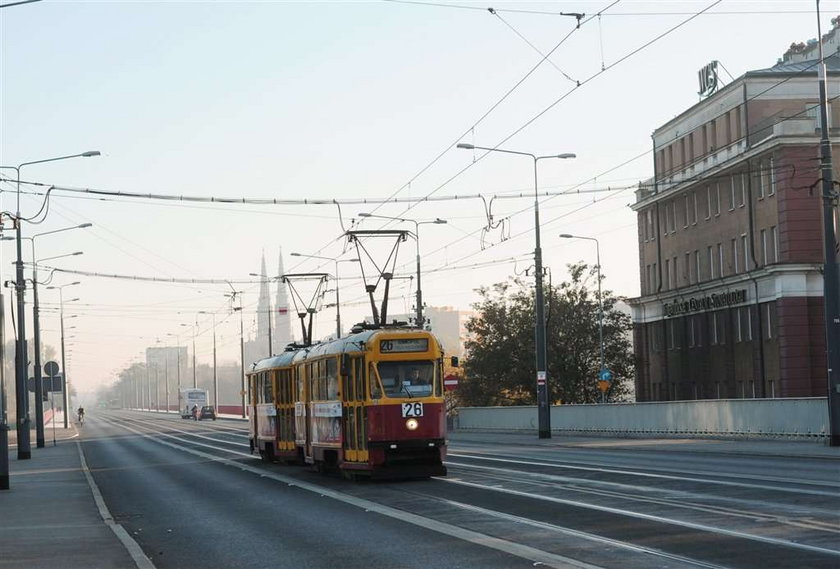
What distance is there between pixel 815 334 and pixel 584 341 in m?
19.0

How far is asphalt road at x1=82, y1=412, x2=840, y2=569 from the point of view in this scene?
1277 cm

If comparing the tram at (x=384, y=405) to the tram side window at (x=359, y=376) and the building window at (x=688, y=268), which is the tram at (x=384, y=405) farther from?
the building window at (x=688, y=268)

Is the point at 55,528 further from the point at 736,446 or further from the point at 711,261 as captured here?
the point at 711,261

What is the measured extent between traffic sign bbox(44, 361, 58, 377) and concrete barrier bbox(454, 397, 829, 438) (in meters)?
20.5

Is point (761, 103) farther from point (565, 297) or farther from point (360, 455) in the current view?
point (360, 455)

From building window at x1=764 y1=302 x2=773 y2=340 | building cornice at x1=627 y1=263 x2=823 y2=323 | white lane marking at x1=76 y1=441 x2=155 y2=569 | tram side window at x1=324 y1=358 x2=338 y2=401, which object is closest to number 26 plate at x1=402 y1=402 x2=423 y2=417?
tram side window at x1=324 y1=358 x2=338 y2=401

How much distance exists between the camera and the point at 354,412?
26797 millimetres

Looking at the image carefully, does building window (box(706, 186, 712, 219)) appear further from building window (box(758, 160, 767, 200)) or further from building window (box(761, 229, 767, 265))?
building window (box(761, 229, 767, 265))

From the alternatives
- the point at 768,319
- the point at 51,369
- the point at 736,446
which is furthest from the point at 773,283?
the point at 51,369

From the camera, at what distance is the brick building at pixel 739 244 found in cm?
6181

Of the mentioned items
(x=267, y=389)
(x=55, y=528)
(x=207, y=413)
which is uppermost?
(x=267, y=389)

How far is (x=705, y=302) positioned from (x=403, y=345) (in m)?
47.2

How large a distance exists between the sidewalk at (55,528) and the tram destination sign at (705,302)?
42173 millimetres

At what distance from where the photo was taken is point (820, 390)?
61.4 m
